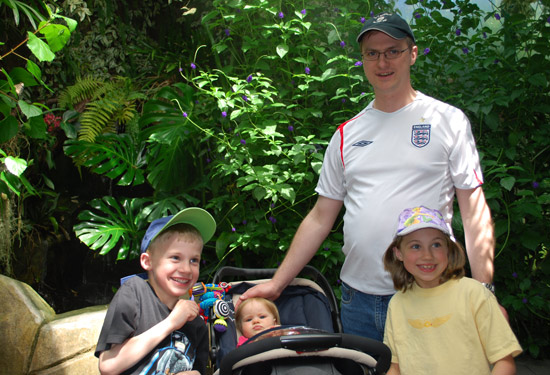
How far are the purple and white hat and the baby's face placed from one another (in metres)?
0.75

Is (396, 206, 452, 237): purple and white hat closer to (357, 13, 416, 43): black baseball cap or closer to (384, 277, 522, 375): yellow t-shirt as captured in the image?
(384, 277, 522, 375): yellow t-shirt

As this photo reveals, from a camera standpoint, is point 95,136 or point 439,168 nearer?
point 439,168

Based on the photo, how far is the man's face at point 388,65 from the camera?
6.55 feet

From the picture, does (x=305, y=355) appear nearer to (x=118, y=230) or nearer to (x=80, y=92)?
(x=118, y=230)

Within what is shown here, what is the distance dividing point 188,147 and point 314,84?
3.48ft

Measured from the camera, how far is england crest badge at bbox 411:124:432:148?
1.95 m

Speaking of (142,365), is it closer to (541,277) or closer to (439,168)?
(439,168)

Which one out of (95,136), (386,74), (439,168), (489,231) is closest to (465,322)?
(489,231)

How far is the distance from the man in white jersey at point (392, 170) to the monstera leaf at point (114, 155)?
2223 mm

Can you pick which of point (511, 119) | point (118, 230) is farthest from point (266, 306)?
point (511, 119)

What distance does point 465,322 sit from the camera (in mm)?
1715

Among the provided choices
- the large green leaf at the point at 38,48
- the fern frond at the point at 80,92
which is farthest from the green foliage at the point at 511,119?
the fern frond at the point at 80,92

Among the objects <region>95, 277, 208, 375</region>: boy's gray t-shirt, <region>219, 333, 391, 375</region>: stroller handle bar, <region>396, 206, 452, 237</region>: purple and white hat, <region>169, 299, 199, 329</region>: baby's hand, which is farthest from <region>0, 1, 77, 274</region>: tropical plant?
<region>396, 206, 452, 237</region>: purple and white hat

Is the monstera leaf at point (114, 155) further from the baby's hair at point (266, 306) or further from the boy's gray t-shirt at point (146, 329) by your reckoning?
the boy's gray t-shirt at point (146, 329)
